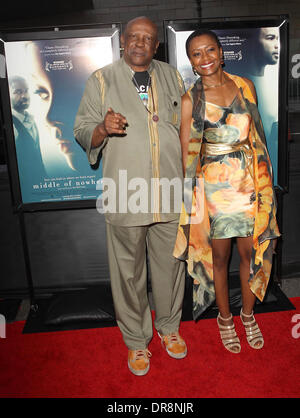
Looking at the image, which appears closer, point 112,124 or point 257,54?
point 112,124

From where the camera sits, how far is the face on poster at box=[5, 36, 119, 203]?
2.02 metres

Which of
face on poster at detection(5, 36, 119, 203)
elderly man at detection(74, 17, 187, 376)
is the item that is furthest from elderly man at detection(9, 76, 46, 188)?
elderly man at detection(74, 17, 187, 376)

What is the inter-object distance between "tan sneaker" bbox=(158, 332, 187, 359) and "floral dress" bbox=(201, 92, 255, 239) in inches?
22.1

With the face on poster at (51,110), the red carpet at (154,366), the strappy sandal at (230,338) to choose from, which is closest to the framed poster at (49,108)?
the face on poster at (51,110)

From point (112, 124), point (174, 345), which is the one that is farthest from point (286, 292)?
point (112, 124)

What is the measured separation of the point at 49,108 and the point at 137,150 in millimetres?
707

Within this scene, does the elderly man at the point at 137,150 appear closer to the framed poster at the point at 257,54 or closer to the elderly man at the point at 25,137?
the framed poster at the point at 257,54

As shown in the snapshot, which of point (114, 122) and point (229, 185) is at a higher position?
point (114, 122)

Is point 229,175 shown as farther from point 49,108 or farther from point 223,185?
point 49,108

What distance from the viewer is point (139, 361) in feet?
6.05

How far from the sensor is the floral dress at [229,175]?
1.71 meters

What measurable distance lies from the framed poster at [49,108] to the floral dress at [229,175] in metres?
0.71
